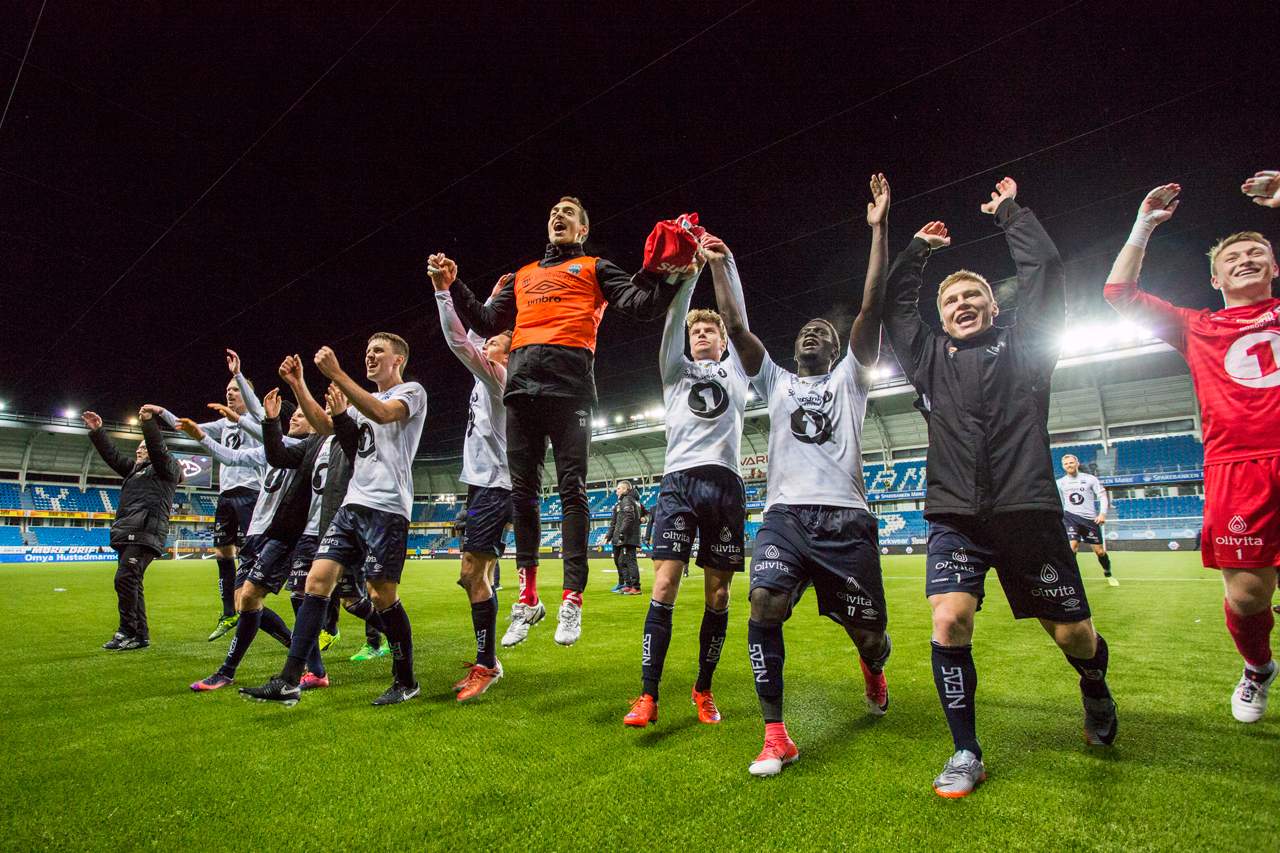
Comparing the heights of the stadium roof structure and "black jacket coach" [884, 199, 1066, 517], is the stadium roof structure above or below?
above

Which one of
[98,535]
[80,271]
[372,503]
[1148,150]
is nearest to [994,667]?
[372,503]

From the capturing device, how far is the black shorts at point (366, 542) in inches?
145

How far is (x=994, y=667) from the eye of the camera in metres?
4.43

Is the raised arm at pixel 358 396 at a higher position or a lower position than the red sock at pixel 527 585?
higher

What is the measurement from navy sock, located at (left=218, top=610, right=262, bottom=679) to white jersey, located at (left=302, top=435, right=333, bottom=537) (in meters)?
0.70

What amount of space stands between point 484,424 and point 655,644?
2129 mm

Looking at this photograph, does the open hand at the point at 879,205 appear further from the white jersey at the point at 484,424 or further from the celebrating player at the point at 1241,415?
the white jersey at the point at 484,424

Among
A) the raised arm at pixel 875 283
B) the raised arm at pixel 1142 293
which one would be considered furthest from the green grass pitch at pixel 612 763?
the raised arm at pixel 1142 293

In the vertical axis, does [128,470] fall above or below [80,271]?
below

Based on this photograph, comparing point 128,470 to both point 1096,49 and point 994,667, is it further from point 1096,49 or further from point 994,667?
point 1096,49

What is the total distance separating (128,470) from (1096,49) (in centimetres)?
1399

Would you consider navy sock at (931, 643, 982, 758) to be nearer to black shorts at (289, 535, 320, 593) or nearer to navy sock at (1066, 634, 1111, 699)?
navy sock at (1066, 634, 1111, 699)

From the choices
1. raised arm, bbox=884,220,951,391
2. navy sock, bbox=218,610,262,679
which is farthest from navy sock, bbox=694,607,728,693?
navy sock, bbox=218,610,262,679

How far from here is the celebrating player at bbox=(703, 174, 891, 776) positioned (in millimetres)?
2822
